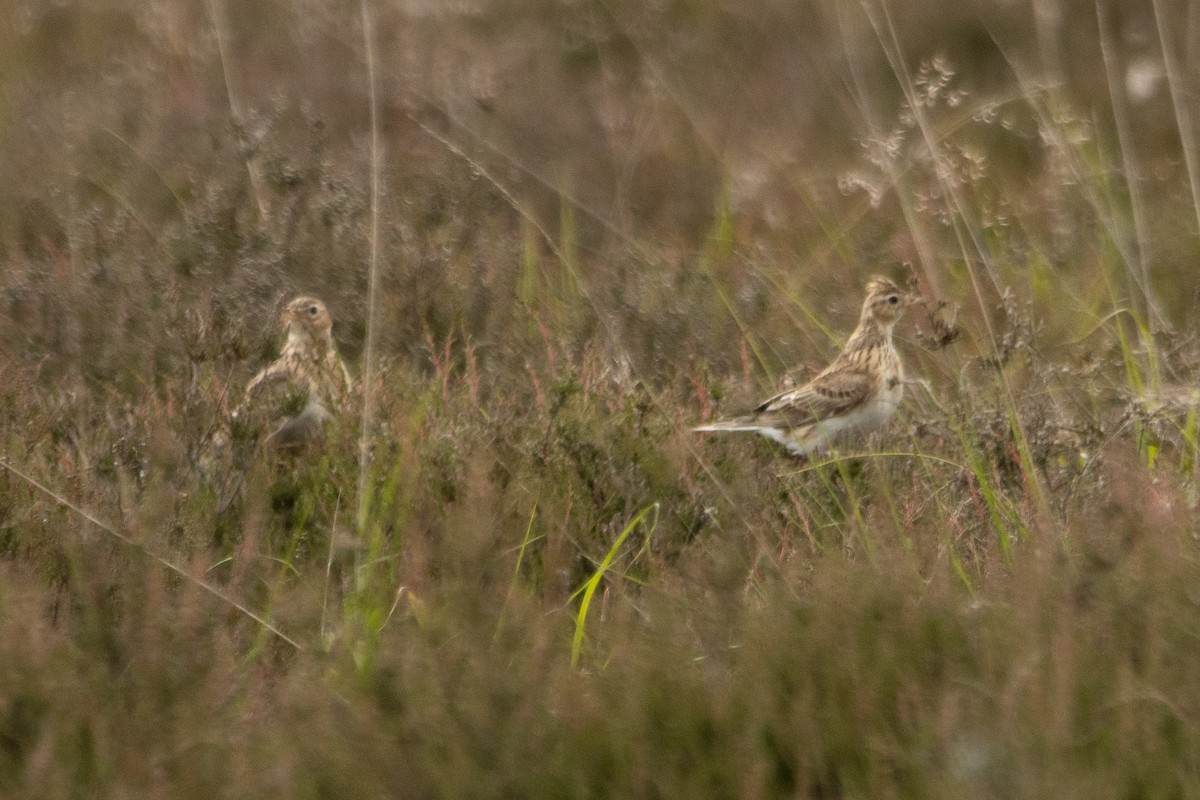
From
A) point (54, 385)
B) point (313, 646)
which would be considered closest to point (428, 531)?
point (313, 646)

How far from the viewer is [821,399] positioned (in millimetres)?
5016

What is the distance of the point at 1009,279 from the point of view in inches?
236

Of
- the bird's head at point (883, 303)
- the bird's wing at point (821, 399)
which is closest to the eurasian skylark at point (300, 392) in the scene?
the bird's wing at point (821, 399)

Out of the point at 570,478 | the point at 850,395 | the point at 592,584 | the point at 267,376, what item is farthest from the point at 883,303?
the point at 592,584

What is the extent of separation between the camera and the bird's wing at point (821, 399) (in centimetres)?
479

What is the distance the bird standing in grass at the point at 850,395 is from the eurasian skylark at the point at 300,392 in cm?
101

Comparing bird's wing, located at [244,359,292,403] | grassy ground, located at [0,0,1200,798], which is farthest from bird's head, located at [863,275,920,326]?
bird's wing, located at [244,359,292,403]

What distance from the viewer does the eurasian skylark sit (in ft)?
13.6

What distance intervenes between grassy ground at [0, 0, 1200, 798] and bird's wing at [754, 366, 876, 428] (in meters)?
0.14

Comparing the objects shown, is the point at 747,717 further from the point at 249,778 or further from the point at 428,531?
the point at 428,531

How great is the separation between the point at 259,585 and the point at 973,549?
1.51 metres

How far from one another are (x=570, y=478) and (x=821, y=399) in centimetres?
125

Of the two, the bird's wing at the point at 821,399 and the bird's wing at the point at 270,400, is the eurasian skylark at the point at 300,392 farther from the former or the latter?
the bird's wing at the point at 821,399

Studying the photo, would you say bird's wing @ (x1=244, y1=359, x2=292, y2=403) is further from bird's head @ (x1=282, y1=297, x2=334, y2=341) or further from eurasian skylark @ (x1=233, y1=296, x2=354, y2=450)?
bird's head @ (x1=282, y1=297, x2=334, y2=341)
